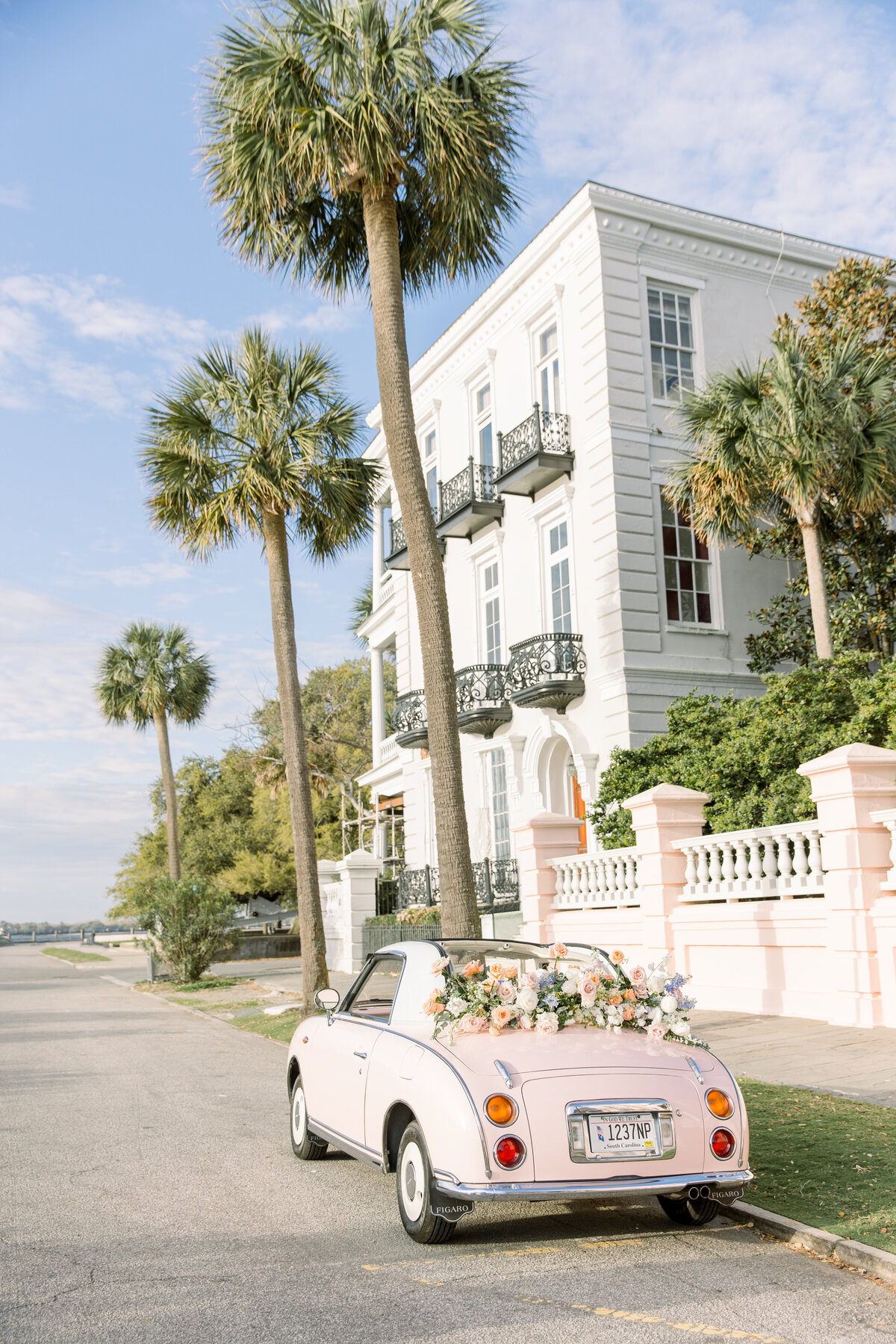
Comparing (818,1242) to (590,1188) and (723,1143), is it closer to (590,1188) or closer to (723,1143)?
(723,1143)

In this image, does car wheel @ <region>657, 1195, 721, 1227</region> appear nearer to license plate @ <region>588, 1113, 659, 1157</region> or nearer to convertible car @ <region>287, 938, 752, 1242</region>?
convertible car @ <region>287, 938, 752, 1242</region>

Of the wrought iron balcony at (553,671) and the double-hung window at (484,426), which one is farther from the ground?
the double-hung window at (484,426)

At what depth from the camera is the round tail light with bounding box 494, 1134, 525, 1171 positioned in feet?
16.4

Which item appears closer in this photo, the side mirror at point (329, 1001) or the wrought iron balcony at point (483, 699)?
the side mirror at point (329, 1001)

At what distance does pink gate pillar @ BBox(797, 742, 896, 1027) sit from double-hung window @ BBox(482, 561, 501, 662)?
49.1ft

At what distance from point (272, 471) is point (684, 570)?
25.5 feet

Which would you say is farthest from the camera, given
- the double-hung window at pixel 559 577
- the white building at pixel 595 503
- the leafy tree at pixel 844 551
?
the double-hung window at pixel 559 577

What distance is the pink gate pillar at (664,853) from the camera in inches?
569

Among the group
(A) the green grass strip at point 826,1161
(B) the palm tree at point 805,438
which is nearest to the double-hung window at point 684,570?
(B) the palm tree at point 805,438

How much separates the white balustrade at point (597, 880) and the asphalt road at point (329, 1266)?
25.3ft

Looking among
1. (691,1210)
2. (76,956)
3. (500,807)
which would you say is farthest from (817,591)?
(76,956)

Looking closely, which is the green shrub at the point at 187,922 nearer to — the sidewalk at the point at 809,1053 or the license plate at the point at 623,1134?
the sidewalk at the point at 809,1053

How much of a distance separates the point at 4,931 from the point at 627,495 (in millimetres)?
86381

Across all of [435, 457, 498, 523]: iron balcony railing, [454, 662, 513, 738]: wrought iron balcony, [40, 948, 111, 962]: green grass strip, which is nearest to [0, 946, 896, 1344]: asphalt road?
[454, 662, 513, 738]: wrought iron balcony
